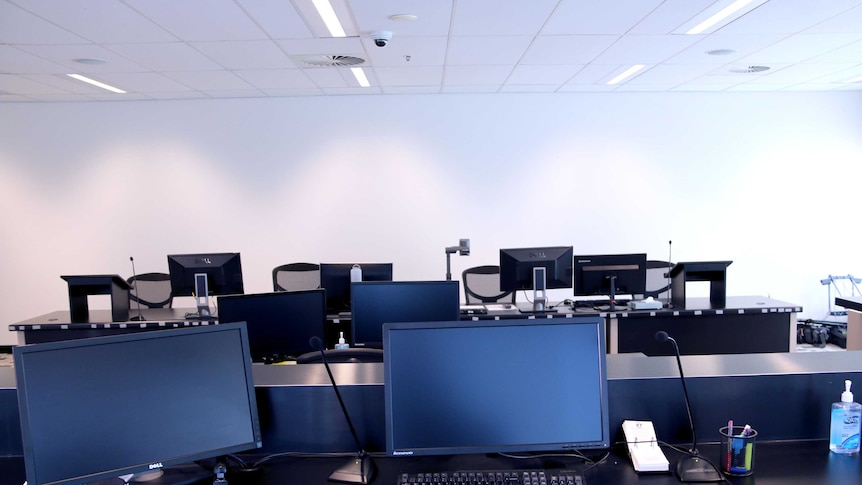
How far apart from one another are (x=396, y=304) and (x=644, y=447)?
1.57 m

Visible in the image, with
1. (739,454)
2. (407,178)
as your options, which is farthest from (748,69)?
(739,454)

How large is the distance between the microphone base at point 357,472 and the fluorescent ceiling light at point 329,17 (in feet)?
8.70

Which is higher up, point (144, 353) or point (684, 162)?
point (684, 162)

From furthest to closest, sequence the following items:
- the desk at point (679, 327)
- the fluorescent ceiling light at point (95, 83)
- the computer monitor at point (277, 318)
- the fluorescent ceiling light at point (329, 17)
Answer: the fluorescent ceiling light at point (95, 83) → the desk at point (679, 327) → the fluorescent ceiling light at point (329, 17) → the computer monitor at point (277, 318)

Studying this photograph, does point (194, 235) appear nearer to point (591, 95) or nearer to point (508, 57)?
point (508, 57)

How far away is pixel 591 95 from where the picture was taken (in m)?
6.22

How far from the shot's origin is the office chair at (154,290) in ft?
16.6

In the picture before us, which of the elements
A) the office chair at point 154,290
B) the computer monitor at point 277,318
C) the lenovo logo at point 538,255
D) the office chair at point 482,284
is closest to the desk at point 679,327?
the lenovo logo at point 538,255

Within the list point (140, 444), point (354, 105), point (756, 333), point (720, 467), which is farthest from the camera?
A: point (354, 105)

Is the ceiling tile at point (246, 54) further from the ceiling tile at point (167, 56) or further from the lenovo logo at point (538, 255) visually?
the lenovo logo at point (538, 255)

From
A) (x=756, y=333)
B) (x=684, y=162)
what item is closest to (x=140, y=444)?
(x=756, y=333)

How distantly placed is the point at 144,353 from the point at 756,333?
4502 millimetres

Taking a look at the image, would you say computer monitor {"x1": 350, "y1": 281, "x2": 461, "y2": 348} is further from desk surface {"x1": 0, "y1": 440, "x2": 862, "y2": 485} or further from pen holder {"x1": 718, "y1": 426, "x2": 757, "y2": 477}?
pen holder {"x1": 718, "y1": 426, "x2": 757, "y2": 477}

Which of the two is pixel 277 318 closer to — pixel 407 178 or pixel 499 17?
pixel 499 17
